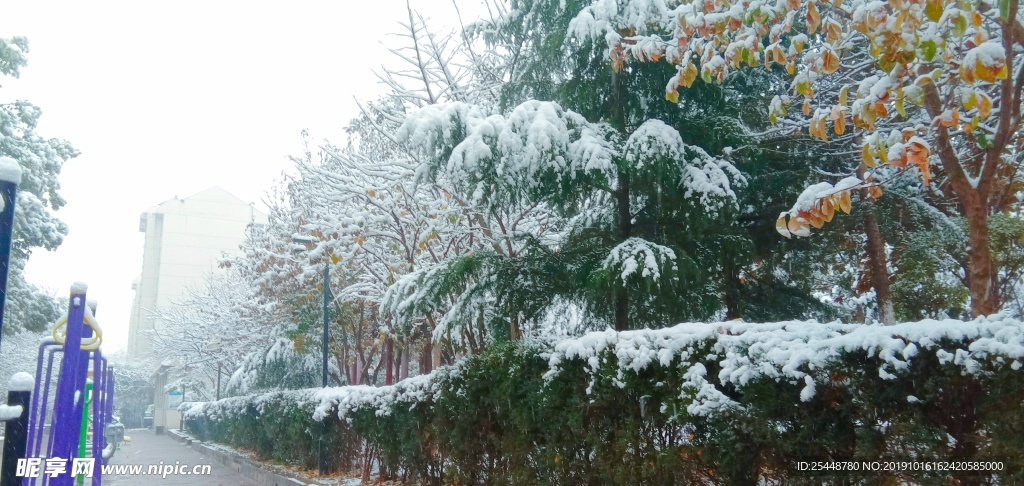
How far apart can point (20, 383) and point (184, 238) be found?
88.1 metres

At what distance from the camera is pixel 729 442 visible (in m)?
4.70

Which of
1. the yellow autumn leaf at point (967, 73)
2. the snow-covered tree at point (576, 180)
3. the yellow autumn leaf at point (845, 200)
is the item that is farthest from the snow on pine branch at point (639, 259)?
the yellow autumn leaf at point (967, 73)

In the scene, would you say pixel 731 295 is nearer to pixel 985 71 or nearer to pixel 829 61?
pixel 829 61

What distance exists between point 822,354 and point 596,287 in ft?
13.0

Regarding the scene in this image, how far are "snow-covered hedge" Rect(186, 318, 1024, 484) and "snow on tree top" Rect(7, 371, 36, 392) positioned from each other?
12.3 feet

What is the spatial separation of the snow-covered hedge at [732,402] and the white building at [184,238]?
81898 mm

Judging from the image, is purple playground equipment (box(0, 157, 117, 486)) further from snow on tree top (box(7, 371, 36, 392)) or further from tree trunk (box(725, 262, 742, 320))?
tree trunk (box(725, 262, 742, 320))

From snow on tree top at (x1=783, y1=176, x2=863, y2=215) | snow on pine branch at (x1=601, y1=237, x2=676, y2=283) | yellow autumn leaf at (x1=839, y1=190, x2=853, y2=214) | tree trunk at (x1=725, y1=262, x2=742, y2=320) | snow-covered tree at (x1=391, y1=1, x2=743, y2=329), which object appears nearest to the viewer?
yellow autumn leaf at (x1=839, y1=190, x2=853, y2=214)

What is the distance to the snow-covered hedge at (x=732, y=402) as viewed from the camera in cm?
367

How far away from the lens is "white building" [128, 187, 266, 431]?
277ft

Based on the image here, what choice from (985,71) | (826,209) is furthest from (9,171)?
(985,71)

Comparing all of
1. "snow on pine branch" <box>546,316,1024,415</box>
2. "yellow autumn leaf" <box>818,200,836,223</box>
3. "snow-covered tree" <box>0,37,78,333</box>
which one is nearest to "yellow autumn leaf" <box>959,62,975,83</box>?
"yellow autumn leaf" <box>818,200,836,223</box>

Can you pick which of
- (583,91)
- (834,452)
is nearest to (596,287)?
(583,91)

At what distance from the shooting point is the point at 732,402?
4.75 meters
